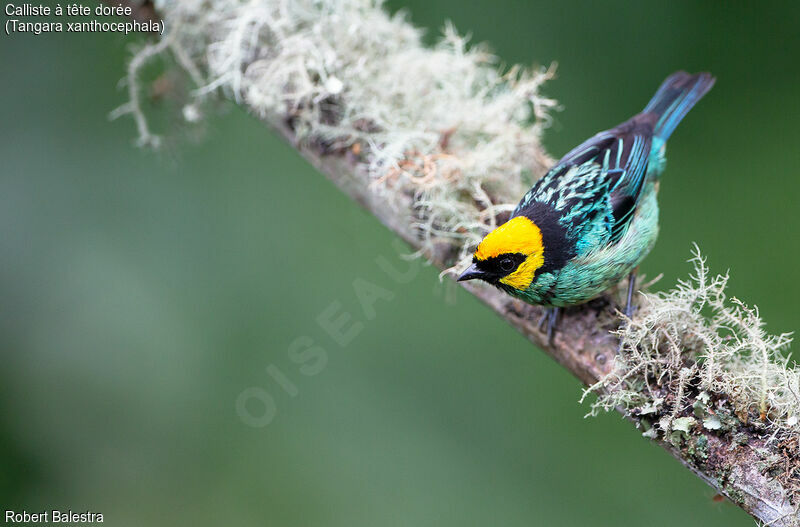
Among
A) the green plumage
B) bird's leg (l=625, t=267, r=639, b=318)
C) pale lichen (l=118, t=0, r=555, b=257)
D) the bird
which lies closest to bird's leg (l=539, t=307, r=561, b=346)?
the bird

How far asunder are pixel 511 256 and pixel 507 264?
0.03 m

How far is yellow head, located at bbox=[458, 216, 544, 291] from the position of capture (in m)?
2.16


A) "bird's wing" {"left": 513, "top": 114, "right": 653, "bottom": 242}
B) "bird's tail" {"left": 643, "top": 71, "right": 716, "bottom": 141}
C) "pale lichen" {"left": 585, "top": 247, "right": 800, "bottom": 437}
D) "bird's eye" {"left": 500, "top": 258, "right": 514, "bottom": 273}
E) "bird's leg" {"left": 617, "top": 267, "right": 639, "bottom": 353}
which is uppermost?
"bird's tail" {"left": 643, "top": 71, "right": 716, "bottom": 141}

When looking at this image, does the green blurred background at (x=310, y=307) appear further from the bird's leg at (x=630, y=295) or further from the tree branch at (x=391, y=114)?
the bird's leg at (x=630, y=295)

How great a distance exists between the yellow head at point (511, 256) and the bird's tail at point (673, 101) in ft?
3.38

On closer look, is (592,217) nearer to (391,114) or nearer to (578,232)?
(578,232)

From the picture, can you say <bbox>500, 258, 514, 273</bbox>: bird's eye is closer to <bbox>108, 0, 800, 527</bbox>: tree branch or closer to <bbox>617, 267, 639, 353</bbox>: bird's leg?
<bbox>108, 0, 800, 527</bbox>: tree branch

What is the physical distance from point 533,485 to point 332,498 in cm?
106

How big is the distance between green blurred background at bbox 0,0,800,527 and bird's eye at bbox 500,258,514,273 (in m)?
1.50

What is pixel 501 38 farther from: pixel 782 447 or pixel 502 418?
pixel 782 447

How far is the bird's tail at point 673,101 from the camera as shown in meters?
2.88

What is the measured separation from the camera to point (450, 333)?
385 cm

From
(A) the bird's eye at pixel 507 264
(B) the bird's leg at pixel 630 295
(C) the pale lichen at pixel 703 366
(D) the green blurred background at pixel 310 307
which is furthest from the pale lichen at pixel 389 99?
(D) the green blurred background at pixel 310 307

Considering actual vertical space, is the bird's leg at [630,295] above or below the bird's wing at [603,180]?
below
